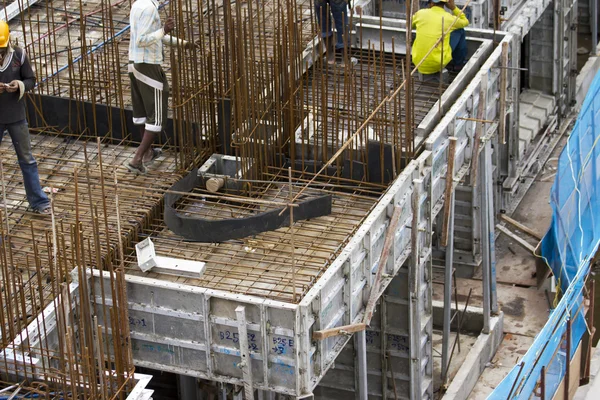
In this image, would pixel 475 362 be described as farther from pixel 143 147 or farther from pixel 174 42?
pixel 174 42

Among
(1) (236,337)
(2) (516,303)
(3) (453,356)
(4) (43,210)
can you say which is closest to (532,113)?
(2) (516,303)

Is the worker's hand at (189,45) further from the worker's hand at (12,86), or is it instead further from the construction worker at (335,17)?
the construction worker at (335,17)

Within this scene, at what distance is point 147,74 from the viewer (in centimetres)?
1638

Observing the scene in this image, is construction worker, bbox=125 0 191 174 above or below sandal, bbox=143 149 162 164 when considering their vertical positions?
above

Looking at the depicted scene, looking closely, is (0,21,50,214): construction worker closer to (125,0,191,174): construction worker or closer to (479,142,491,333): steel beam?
(125,0,191,174): construction worker

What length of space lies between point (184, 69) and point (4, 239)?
3.81 meters

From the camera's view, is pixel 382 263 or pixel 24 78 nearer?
pixel 382 263

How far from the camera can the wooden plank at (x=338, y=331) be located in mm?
13547

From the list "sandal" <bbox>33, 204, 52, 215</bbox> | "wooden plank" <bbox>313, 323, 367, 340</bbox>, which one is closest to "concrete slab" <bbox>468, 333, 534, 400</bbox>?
"wooden plank" <bbox>313, 323, 367, 340</bbox>

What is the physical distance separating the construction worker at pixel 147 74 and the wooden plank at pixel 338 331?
3833mm

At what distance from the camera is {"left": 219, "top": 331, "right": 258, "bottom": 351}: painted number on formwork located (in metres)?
13.6

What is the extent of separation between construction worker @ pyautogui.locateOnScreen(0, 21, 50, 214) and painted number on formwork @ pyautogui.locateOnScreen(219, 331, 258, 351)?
3.19 metres

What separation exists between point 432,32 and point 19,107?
236 inches

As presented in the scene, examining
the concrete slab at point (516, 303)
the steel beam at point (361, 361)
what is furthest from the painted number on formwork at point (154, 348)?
the concrete slab at point (516, 303)
